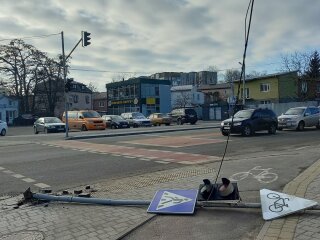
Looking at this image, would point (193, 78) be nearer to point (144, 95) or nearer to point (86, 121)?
point (144, 95)

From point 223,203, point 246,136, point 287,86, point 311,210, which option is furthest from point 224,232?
point 287,86

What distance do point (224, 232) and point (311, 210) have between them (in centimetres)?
137

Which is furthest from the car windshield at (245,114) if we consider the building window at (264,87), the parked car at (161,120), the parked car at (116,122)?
the building window at (264,87)

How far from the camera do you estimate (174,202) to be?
6074 millimetres

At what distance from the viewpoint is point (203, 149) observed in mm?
14961

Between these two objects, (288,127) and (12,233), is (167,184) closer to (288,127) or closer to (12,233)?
(12,233)

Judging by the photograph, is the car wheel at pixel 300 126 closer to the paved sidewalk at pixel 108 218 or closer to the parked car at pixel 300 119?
the parked car at pixel 300 119

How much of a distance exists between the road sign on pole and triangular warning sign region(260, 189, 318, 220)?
1072 millimetres

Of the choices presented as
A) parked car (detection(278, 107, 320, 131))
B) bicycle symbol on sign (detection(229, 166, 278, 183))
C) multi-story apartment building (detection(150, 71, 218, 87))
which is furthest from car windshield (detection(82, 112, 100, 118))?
multi-story apartment building (detection(150, 71, 218, 87))

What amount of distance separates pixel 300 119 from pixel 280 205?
70.8 ft

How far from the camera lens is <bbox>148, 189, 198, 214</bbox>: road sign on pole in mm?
5789

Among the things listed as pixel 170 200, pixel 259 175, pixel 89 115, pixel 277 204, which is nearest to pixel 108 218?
pixel 170 200

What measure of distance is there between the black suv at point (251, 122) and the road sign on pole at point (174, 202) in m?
14.9

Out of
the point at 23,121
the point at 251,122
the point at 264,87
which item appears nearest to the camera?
the point at 251,122
